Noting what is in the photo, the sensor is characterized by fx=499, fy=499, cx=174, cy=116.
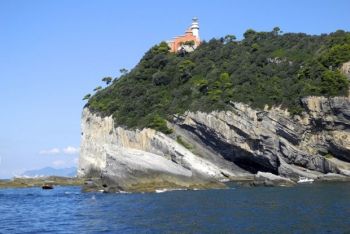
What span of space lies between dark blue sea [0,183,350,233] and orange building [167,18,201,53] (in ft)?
197

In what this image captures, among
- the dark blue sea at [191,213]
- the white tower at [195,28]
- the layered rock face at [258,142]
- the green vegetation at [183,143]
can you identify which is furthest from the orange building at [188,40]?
the dark blue sea at [191,213]

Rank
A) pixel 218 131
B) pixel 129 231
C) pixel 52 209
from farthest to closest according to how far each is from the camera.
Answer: pixel 218 131 → pixel 52 209 → pixel 129 231

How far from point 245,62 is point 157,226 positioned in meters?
60.2

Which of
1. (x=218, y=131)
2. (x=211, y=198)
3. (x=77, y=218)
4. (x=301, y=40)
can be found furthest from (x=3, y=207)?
(x=301, y=40)

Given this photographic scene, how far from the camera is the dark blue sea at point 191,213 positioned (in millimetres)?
26906

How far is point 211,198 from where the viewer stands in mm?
42500

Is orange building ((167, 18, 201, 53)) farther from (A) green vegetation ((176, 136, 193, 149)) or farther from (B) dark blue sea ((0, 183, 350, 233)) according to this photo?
(B) dark blue sea ((0, 183, 350, 233))

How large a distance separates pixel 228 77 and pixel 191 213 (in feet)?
167

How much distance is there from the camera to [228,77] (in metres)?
81.6

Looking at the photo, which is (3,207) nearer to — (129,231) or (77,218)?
(77,218)

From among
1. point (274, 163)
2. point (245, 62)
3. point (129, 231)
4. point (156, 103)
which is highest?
point (245, 62)

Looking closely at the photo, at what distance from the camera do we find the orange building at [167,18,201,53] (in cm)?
10344

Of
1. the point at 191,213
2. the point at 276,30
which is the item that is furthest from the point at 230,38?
the point at 191,213

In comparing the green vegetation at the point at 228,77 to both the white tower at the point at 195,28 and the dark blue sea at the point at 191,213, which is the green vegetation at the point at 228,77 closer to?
the white tower at the point at 195,28
